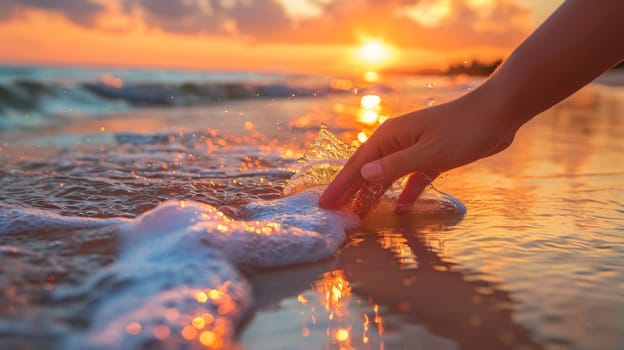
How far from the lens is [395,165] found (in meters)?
1.72

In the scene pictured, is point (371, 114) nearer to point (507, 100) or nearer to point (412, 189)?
point (412, 189)

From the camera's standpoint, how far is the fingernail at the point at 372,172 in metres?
1.75

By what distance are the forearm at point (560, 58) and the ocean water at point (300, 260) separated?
47cm

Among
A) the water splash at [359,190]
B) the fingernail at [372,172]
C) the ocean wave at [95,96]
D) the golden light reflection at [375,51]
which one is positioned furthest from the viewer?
the ocean wave at [95,96]

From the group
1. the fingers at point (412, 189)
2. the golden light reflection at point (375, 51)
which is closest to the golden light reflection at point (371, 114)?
the golden light reflection at point (375, 51)

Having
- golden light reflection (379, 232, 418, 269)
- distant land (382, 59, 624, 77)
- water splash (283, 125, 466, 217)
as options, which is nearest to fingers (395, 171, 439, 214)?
Answer: water splash (283, 125, 466, 217)

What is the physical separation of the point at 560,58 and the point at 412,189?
→ 773 mm

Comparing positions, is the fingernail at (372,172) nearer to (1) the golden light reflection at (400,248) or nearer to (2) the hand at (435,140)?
(2) the hand at (435,140)

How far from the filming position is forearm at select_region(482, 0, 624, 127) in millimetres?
1474

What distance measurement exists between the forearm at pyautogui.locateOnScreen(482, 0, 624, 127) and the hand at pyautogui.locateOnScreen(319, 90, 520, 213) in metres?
0.05

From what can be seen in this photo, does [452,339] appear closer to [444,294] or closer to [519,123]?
[444,294]

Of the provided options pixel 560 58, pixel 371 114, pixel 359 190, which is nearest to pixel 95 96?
pixel 371 114

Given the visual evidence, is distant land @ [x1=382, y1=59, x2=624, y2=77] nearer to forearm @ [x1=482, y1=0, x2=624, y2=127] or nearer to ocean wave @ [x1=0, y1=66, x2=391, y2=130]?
forearm @ [x1=482, y1=0, x2=624, y2=127]

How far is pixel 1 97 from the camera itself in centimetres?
891
